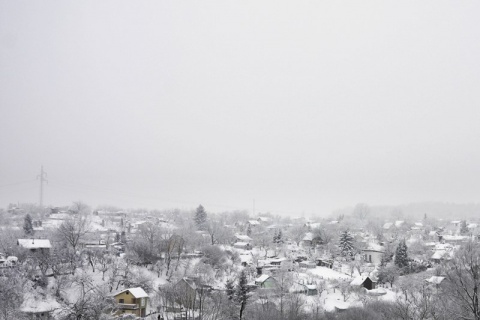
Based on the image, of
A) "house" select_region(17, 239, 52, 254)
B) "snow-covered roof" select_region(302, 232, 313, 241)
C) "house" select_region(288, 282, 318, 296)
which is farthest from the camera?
"snow-covered roof" select_region(302, 232, 313, 241)

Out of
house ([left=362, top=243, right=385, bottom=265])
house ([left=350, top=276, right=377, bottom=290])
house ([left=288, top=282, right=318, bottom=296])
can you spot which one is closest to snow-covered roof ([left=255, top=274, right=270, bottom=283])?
house ([left=288, top=282, right=318, bottom=296])

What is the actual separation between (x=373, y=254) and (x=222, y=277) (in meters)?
30.1

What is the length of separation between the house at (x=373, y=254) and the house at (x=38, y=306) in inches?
1767

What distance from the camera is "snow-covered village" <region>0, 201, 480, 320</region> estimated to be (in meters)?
29.3

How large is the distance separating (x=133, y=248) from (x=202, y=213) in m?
29.4

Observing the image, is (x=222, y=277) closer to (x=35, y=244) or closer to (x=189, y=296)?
(x=35, y=244)

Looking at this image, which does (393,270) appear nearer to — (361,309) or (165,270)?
(361,309)

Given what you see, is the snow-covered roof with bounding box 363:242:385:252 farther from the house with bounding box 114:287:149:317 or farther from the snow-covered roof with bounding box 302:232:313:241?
the house with bounding box 114:287:149:317

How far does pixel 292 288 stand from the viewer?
42.4 m

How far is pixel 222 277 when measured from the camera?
151 ft

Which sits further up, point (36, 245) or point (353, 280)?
point (36, 245)

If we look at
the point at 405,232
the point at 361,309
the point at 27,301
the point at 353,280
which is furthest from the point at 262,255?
the point at 405,232

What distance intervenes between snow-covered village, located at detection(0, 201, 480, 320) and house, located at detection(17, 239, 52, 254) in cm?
10

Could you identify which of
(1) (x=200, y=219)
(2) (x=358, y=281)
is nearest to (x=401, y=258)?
(2) (x=358, y=281)
